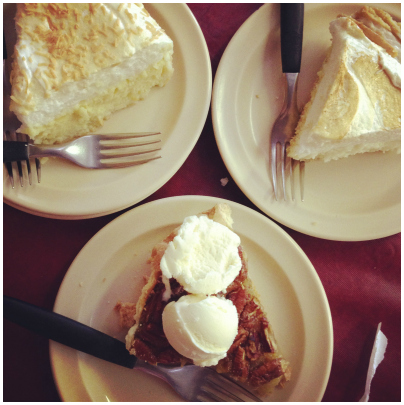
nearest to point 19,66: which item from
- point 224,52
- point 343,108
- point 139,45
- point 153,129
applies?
point 139,45

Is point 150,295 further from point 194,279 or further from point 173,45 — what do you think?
point 173,45

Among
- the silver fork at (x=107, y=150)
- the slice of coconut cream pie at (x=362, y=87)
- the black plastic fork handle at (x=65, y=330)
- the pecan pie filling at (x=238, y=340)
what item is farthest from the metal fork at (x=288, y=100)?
the black plastic fork handle at (x=65, y=330)

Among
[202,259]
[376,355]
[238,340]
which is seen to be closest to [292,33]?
[202,259]

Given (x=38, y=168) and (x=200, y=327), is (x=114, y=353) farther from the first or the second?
(x=38, y=168)

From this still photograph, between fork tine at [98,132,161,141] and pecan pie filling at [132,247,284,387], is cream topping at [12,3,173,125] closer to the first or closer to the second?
fork tine at [98,132,161,141]

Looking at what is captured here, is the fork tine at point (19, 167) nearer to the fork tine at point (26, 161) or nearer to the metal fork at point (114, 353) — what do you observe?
the fork tine at point (26, 161)

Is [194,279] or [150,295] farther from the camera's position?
[150,295]
